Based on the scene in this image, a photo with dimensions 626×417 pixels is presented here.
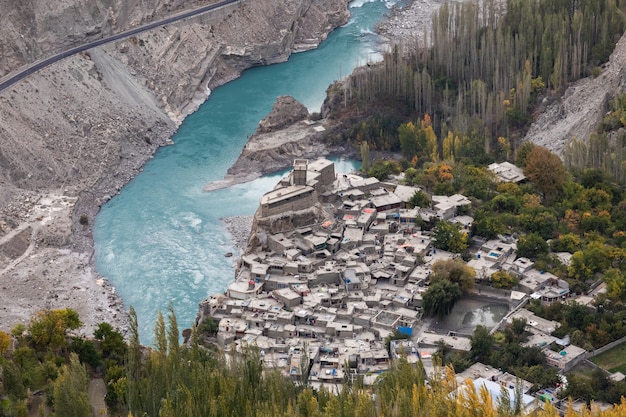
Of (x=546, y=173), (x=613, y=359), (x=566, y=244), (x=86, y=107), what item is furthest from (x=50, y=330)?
(x=86, y=107)

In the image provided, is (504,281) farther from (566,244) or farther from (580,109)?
(580,109)

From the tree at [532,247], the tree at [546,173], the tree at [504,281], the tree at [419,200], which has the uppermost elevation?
the tree at [546,173]

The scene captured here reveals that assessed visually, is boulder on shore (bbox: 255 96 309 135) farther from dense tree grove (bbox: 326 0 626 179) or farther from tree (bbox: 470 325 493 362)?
tree (bbox: 470 325 493 362)

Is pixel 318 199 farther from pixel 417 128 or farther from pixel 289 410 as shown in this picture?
pixel 289 410

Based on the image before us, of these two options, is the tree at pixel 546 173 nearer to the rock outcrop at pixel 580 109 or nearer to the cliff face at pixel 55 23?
the rock outcrop at pixel 580 109

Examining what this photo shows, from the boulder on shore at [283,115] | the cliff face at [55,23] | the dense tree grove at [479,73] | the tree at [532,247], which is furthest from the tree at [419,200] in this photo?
the cliff face at [55,23]

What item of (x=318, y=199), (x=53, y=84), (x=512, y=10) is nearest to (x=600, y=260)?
(x=318, y=199)
